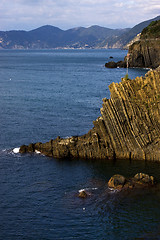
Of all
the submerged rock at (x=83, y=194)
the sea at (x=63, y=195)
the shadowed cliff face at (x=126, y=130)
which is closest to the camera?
the sea at (x=63, y=195)

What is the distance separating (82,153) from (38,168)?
945 centimetres

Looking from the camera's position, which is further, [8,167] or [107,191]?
[8,167]

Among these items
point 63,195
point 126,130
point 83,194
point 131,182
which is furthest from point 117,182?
point 126,130

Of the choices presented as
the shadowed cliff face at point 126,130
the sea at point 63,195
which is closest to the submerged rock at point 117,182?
the sea at point 63,195

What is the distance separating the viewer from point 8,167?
61.4 metres

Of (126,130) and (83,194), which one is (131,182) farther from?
(126,130)

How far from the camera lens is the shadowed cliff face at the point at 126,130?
63375 millimetres

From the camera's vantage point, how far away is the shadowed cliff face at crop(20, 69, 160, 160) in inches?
2495

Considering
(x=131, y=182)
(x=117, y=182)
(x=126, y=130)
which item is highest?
(x=126, y=130)

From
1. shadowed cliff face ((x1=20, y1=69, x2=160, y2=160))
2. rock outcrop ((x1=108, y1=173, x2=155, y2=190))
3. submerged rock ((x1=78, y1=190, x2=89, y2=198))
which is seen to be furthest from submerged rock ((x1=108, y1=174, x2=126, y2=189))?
shadowed cliff face ((x1=20, y1=69, x2=160, y2=160))

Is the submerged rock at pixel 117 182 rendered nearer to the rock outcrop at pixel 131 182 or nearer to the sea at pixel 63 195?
the rock outcrop at pixel 131 182

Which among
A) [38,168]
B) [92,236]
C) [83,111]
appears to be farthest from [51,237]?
[83,111]

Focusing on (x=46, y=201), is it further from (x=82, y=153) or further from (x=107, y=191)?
(x=82, y=153)

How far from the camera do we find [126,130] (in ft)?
211
